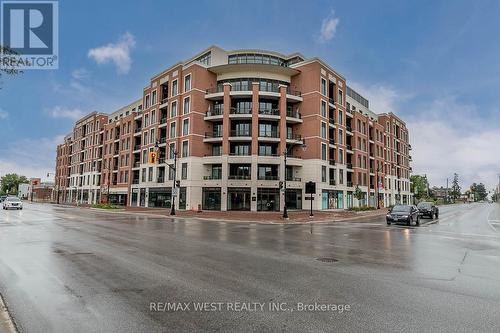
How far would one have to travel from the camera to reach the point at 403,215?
24.2 metres

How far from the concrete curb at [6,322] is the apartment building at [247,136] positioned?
3433cm

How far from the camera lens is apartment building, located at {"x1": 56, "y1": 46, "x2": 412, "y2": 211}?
44.5 meters

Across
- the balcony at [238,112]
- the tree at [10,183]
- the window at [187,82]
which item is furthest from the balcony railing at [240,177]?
the tree at [10,183]

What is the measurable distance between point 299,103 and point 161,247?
40659 mm

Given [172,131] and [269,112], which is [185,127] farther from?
[269,112]

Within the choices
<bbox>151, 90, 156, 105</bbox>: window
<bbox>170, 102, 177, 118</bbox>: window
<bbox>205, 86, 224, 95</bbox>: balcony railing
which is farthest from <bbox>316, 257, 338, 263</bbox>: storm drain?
<bbox>151, 90, 156, 105</bbox>: window

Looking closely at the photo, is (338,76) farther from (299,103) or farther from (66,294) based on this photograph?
(66,294)

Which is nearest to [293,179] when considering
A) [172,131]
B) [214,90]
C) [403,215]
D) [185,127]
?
[214,90]

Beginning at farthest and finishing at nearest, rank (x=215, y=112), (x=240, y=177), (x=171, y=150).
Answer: (x=171, y=150) → (x=215, y=112) → (x=240, y=177)

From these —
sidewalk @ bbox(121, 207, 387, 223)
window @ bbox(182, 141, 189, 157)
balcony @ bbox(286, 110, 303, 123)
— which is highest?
balcony @ bbox(286, 110, 303, 123)

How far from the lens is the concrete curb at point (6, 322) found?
424cm

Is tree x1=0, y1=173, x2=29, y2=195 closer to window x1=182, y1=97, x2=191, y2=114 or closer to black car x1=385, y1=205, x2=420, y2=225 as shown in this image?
window x1=182, y1=97, x2=191, y2=114

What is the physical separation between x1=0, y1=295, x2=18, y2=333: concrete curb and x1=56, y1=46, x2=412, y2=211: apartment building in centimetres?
3433

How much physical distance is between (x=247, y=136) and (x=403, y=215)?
25.9m
